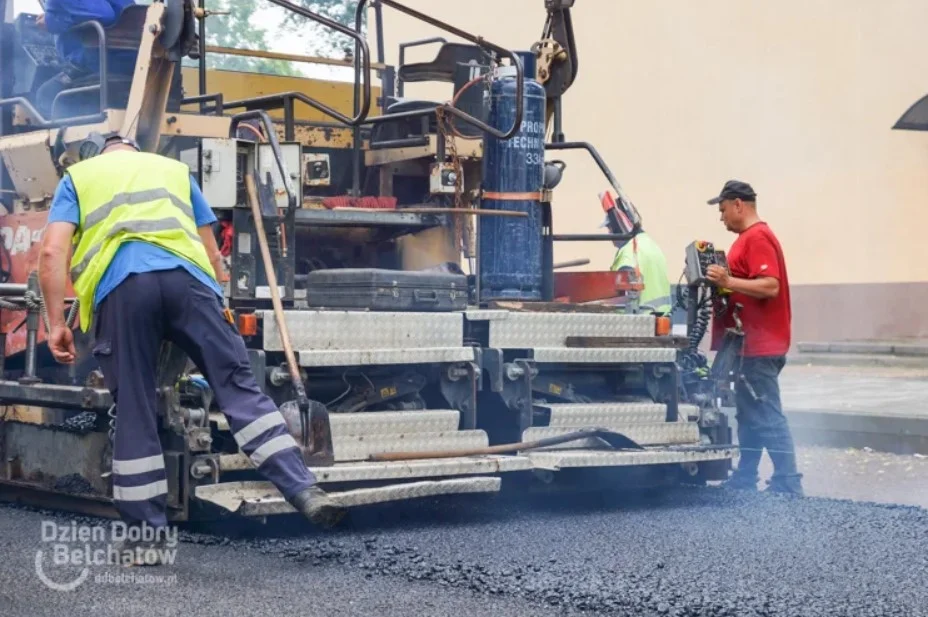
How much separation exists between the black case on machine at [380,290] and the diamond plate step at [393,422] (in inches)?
17.3

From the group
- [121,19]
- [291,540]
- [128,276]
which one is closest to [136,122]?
[121,19]

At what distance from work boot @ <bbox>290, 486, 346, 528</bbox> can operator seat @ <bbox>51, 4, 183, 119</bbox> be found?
218 centimetres

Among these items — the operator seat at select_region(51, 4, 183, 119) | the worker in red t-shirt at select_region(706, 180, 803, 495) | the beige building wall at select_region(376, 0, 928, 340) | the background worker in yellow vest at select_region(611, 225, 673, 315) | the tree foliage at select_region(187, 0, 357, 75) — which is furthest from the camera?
the beige building wall at select_region(376, 0, 928, 340)

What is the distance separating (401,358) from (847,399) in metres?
5.82

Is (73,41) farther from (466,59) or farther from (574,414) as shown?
(574,414)

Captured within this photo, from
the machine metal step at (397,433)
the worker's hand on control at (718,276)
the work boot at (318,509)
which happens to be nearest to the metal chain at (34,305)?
the machine metal step at (397,433)

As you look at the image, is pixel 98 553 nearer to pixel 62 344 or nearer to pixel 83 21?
pixel 62 344

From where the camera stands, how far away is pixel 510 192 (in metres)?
6.64

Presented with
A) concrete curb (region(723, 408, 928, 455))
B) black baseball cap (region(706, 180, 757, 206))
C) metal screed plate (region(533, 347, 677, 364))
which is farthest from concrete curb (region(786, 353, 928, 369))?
metal screed plate (region(533, 347, 677, 364))

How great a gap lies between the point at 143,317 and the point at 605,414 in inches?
88.2

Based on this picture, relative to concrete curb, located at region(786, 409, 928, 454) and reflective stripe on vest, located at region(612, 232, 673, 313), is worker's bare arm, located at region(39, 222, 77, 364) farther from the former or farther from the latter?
concrete curb, located at region(786, 409, 928, 454)

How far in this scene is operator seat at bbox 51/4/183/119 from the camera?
623cm

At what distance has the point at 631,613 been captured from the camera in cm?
405

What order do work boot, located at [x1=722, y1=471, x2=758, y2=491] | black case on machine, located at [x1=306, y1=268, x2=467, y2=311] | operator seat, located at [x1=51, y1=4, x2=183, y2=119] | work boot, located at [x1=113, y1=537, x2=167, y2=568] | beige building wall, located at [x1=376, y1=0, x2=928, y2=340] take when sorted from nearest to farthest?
work boot, located at [x1=113, y1=537, x2=167, y2=568] < black case on machine, located at [x1=306, y1=268, x2=467, y2=311] < operator seat, located at [x1=51, y1=4, x2=183, y2=119] < work boot, located at [x1=722, y1=471, x2=758, y2=491] < beige building wall, located at [x1=376, y1=0, x2=928, y2=340]
